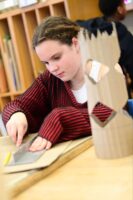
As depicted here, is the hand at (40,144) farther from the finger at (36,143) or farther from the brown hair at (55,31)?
the brown hair at (55,31)

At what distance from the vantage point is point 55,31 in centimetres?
154

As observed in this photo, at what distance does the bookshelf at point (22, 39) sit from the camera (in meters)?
2.74

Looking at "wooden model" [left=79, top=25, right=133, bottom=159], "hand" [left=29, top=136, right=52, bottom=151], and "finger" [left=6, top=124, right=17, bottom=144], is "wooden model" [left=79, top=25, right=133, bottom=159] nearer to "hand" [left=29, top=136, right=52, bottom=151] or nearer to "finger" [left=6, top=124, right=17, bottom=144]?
"hand" [left=29, top=136, right=52, bottom=151]

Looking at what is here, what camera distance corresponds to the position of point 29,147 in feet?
3.72

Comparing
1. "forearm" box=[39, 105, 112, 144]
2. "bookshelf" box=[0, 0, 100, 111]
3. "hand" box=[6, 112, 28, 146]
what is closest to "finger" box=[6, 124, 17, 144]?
"hand" box=[6, 112, 28, 146]

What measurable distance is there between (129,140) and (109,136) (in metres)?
0.05

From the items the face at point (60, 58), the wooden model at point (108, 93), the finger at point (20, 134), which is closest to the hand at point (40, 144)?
the finger at point (20, 134)

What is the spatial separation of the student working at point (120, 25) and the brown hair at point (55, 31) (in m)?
0.65

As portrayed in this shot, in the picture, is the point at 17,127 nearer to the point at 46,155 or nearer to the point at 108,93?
the point at 46,155

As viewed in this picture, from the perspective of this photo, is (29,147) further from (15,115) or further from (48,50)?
(48,50)

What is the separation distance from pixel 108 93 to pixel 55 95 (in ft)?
2.69

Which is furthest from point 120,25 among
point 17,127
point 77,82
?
point 17,127

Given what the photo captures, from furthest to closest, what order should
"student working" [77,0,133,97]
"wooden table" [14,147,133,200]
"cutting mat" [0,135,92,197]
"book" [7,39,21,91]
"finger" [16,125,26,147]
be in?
"book" [7,39,21,91]
"student working" [77,0,133,97]
"finger" [16,125,26,147]
"cutting mat" [0,135,92,197]
"wooden table" [14,147,133,200]

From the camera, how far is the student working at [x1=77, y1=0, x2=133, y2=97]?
2.35m
